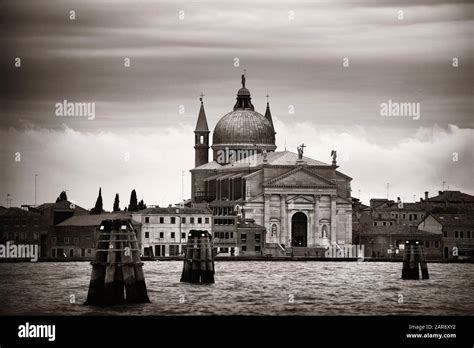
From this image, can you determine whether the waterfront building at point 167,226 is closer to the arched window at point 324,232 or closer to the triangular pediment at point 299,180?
the triangular pediment at point 299,180

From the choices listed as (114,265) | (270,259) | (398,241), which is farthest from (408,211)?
(114,265)

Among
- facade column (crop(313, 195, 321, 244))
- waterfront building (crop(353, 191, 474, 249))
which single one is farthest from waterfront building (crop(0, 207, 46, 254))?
waterfront building (crop(353, 191, 474, 249))

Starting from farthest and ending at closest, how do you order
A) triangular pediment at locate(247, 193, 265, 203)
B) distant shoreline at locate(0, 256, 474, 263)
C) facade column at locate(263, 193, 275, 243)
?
triangular pediment at locate(247, 193, 265, 203) → facade column at locate(263, 193, 275, 243) → distant shoreline at locate(0, 256, 474, 263)

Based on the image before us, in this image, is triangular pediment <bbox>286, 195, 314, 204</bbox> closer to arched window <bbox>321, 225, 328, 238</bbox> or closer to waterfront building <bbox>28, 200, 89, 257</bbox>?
arched window <bbox>321, 225, 328, 238</bbox>

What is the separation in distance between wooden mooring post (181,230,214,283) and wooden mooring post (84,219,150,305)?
14.8 m

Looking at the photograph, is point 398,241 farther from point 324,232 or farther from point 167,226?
point 167,226

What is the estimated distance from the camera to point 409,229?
82188 mm

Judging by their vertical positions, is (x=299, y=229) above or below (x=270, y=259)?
above

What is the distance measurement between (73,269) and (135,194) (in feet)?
48.2

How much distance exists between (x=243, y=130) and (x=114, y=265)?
5695cm

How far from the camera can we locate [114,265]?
38688mm

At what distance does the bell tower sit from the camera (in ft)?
321
